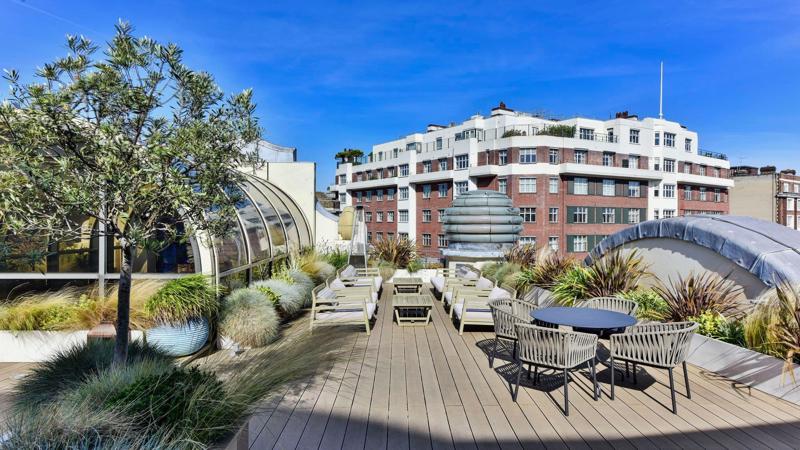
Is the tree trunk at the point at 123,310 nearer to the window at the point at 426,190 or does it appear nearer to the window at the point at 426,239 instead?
the window at the point at 426,239

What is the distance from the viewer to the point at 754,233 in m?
7.23

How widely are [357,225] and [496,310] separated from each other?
9.24 m

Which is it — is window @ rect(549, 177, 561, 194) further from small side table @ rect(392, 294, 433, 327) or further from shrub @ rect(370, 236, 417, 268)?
small side table @ rect(392, 294, 433, 327)

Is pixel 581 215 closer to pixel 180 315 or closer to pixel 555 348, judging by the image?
pixel 555 348

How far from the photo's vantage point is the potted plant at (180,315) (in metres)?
6.21

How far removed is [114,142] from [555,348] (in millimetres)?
4311

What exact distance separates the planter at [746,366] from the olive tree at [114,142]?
20.1ft

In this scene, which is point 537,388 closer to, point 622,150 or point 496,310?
point 496,310

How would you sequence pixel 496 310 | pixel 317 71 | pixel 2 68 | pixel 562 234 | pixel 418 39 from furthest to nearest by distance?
pixel 562 234 → pixel 418 39 → pixel 317 71 → pixel 496 310 → pixel 2 68

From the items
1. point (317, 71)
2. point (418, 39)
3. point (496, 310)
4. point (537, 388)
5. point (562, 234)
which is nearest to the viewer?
point (537, 388)

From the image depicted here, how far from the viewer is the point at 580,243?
4772cm

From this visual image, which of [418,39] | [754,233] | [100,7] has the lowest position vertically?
[754,233]

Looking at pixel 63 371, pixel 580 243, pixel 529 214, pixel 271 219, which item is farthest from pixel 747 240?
pixel 580 243

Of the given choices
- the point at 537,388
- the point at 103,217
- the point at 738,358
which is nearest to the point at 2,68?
the point at 103,217
